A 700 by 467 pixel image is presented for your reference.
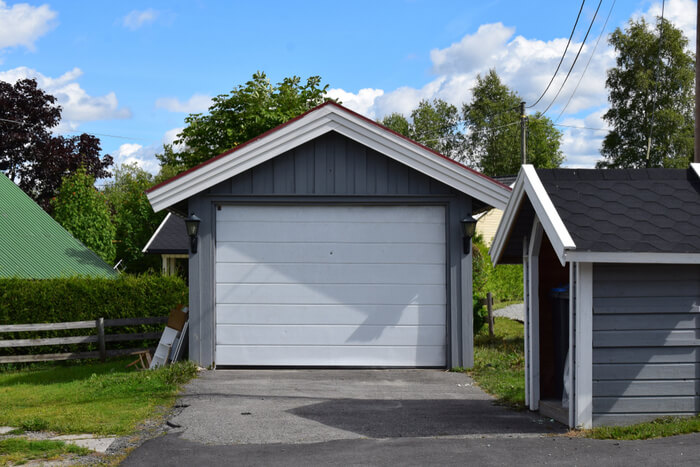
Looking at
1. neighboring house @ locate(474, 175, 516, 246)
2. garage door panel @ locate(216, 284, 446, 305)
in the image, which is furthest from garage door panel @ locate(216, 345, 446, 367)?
neighboring house @ locate(474, 175, 516, 246)

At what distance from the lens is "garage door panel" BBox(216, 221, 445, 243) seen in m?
12.0

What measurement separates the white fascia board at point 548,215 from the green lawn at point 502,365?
2612 mm

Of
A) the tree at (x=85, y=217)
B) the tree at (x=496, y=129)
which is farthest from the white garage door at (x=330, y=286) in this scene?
the tree at (x=496, y=129)

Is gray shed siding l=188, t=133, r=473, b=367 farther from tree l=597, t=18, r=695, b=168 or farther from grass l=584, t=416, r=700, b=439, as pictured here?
tree l=597, t=18, r=695, b=168

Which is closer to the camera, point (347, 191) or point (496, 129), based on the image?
point (347, 191)

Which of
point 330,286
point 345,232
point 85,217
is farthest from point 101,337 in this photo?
point 85,217

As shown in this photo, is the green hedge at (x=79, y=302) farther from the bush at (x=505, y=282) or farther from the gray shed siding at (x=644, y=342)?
the bush at (x=505, y=282)

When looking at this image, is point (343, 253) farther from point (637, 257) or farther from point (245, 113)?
point (245, 113)

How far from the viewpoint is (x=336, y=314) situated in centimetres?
1195

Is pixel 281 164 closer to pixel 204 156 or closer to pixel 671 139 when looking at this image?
pixel 204 156

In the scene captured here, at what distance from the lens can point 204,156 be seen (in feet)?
89.6

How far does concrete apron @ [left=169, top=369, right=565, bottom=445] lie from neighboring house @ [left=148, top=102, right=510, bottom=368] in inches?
22.1

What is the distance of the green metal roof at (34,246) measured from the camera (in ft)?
57.0

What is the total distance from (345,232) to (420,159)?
5.48ft
